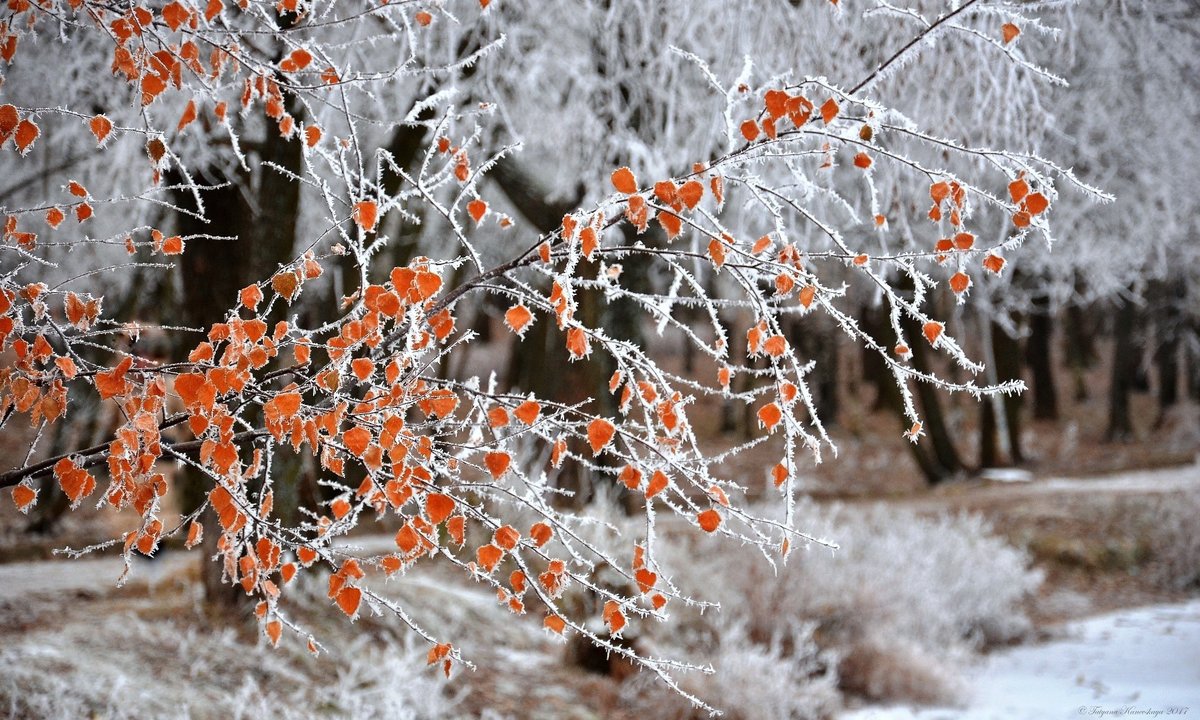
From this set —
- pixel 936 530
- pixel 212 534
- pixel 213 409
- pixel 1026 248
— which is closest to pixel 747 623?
pixel 936 530

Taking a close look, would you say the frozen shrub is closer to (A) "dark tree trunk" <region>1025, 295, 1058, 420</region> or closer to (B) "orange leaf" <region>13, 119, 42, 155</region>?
(B) "orange leaf" <region>13, 119, 42, 155</region>

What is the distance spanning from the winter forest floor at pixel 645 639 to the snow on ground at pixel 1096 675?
0.08 m

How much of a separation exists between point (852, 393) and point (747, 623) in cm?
1856

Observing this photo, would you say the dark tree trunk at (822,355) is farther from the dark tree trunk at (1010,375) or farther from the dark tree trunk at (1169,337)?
the dark tree trunk at (1169,337)

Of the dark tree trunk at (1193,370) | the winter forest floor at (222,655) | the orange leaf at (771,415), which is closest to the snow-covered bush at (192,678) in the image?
the winter forest floor at (222,655)

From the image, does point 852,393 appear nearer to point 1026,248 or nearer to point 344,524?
point 1026,248

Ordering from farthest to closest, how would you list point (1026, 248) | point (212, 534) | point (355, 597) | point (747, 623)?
1. point (1026, 248)
2. point (747, 623)
3. point (212, 534)
4. point (355, 597)

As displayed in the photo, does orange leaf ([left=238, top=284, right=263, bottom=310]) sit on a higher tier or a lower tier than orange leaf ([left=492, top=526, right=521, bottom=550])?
higher

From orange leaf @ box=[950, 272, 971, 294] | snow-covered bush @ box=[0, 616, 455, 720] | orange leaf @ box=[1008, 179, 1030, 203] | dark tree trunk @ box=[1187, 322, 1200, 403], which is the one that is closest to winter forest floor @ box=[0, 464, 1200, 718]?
snow-covered bush @ box=[0, 616, 455, 720]

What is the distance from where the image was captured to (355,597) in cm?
226

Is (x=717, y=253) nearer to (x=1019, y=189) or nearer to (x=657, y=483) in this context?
(x=657, y=483)

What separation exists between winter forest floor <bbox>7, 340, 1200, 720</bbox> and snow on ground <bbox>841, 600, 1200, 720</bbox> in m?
0.08

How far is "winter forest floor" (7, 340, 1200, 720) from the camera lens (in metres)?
4.46

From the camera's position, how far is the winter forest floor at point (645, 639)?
175 inches
